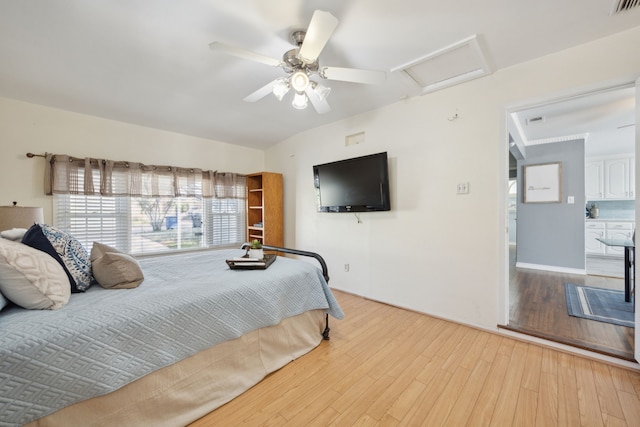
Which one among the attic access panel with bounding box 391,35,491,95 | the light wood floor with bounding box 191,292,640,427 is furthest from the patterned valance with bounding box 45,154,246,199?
the attic access panel with bounding box 391,35,491,95

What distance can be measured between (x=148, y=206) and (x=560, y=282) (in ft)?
20.4

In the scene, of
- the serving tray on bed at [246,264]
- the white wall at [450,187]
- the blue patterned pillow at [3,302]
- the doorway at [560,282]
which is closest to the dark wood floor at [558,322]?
the doorway at [560,282]

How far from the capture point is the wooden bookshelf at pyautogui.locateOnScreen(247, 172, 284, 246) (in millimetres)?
4176

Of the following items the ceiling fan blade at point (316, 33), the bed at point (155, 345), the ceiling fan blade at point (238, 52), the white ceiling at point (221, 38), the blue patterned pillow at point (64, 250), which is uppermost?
the white ceiling at point (221, 38)

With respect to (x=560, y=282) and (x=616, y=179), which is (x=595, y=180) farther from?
(x=560, y=282)

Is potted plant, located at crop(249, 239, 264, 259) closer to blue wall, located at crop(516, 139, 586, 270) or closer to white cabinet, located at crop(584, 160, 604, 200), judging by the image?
blue wall, located at crop(516, 139, 586, 270)

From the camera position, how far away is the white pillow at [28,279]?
3.66 feet

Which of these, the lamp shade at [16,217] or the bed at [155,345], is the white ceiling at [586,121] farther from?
the lamp shade at [16,217]

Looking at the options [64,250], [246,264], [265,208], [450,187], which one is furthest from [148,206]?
[450,187]

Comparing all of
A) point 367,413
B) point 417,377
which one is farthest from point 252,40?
point 417,377

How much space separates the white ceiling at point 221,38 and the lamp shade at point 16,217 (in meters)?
1.19

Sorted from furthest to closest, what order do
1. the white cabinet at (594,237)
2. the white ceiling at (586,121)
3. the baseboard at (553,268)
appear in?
the white cabinet at (594,237) < the baseboard at (553,268) < the white ceiling at (586,121)

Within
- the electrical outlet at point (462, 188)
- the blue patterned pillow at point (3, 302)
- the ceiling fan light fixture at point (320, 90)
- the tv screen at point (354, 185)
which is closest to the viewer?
the blue patterned pillow at point (3, 302)

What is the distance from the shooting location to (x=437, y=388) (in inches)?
63.4
